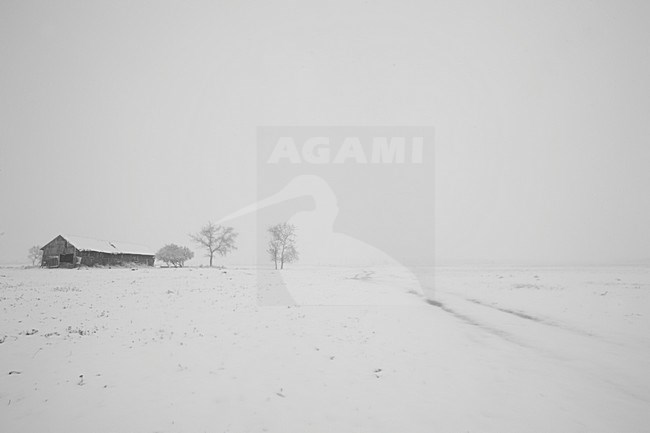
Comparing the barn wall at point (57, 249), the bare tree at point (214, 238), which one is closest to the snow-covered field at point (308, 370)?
the barn wall at point (57, 249)

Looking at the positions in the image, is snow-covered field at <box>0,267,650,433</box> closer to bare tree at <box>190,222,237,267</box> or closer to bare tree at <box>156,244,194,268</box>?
bare tree at <box>190,222,237,267</box>

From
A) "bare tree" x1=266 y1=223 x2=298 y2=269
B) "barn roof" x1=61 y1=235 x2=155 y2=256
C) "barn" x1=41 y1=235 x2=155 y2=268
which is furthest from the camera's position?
"bare tree" x1=266 y1=223 x2=298 y2=269

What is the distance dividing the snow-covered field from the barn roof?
37.2 m

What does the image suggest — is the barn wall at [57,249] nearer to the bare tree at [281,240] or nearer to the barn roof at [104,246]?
the barn roof at [104,246]

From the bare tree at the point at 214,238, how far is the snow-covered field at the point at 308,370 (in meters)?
45.5

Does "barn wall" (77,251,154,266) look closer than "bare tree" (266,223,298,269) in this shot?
Yes

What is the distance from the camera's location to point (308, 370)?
9.05m

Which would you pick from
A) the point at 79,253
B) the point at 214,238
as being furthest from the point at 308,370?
the point at 214,238

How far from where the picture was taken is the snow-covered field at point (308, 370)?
6.44 metres

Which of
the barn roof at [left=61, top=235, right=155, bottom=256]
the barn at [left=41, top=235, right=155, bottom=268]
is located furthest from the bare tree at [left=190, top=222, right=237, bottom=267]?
the barn at [left=41, top=235, right=155, bottom=268]

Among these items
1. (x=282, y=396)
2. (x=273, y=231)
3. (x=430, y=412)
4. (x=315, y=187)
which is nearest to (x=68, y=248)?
(x=273, y=231)

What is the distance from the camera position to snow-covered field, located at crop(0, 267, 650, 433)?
6.44 m

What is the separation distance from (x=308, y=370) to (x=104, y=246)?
59475 millimetres

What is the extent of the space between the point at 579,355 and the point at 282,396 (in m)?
12.6
